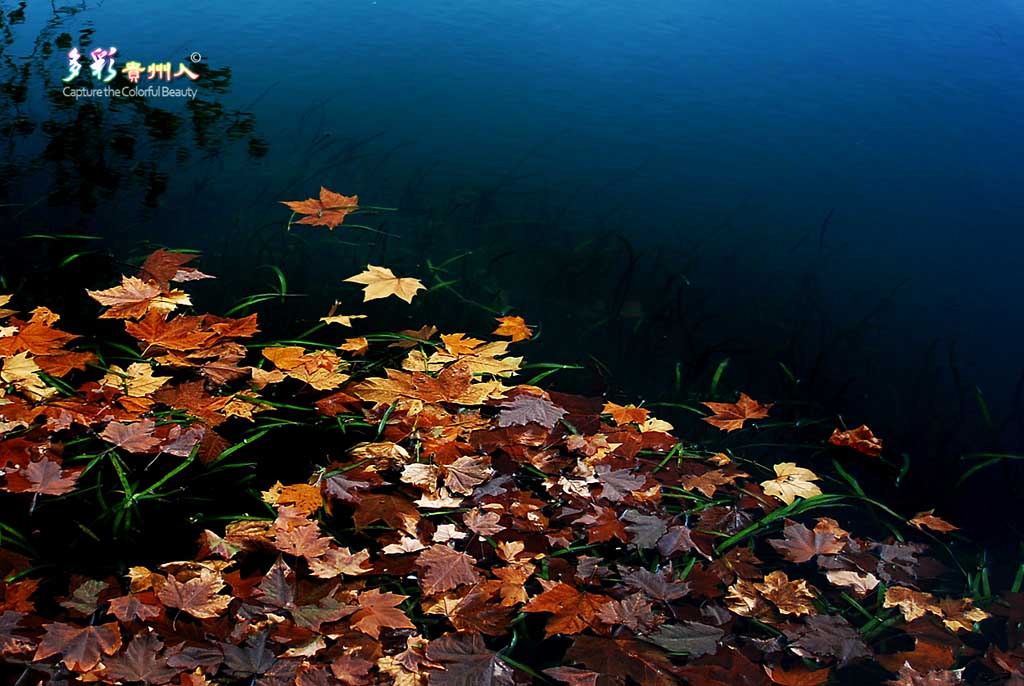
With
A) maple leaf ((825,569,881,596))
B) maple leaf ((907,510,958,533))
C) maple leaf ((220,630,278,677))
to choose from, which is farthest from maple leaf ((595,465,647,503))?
maple leaf ((220,630,278,677))

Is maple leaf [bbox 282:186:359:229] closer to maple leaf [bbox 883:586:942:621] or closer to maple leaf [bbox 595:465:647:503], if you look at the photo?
maple leaf [bbox 595:465:647:503]

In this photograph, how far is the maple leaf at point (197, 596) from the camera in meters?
1.61

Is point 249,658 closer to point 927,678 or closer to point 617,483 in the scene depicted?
point 617,483

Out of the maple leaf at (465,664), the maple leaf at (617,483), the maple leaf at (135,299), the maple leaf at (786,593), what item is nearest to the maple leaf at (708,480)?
the maple leaf at (617,483)

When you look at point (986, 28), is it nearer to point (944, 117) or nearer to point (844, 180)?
point (944, 117)

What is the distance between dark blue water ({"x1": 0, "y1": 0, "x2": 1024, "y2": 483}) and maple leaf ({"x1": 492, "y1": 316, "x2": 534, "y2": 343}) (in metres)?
0.08

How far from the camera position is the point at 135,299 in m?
2.52

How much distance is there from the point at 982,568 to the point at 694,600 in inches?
29.9

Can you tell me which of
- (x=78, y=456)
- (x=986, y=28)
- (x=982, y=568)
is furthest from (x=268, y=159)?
(x=986, y=28)

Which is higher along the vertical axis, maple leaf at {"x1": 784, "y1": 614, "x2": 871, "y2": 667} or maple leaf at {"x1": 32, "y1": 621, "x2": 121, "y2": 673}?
maple leaf at {"x1": 784, "y1": 614, "x2": 871, "y2": 667}

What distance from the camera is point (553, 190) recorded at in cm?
321

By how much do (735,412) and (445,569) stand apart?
1.04 meters

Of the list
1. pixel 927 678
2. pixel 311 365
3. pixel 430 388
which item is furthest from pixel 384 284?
pixel 927 678

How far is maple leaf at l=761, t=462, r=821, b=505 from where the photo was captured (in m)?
2.14
